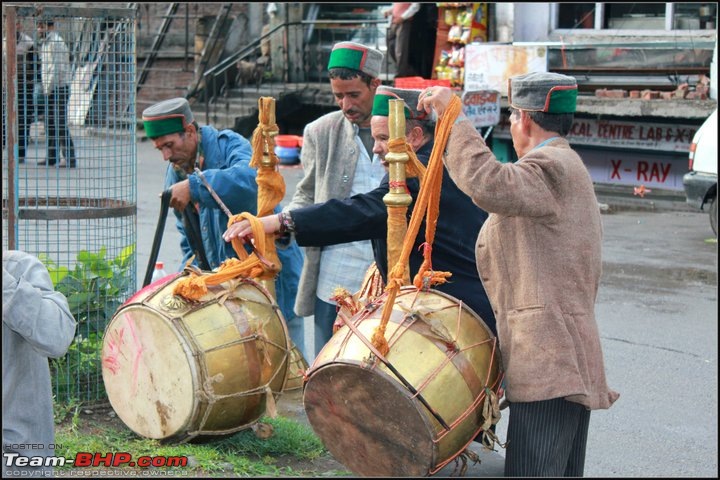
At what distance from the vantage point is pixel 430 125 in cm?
379

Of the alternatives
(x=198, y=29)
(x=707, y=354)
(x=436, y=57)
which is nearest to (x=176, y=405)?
(x=707, y=354)

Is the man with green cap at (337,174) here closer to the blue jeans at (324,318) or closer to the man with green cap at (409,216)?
the blue jeans at (324,318)

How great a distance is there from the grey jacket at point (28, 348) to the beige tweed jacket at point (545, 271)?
1356 millimetres

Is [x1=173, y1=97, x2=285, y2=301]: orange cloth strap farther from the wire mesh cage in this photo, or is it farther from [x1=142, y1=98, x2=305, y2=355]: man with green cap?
the wire mesh cage

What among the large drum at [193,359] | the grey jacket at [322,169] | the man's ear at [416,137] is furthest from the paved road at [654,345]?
the man's ear at [416,137]

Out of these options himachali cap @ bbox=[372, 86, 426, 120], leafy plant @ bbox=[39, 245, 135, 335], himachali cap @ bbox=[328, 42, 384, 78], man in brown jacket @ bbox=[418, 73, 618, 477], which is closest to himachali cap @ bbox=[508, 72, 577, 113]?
man in brown jacket @ bbox=[418, 73, 618, 477]

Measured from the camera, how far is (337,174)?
487 centimetres

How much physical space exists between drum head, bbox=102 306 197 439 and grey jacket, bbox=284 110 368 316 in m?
1.03

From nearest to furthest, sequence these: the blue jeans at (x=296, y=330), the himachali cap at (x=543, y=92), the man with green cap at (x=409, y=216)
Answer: the himachali cap at (x=543, y=92) → the man with green cap at (x=409, y=216) → the blue jeans at (x=296, y=330)

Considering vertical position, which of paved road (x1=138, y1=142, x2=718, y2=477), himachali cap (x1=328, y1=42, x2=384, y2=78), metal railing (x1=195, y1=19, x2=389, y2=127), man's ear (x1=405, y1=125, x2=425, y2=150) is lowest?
paved road (x1=138, y1=142, x2=718, y2=477)

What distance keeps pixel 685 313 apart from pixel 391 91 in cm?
508

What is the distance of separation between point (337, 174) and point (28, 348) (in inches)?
77.4

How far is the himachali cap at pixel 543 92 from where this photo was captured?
3.25 metres

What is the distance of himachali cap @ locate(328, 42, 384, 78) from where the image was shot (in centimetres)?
452
